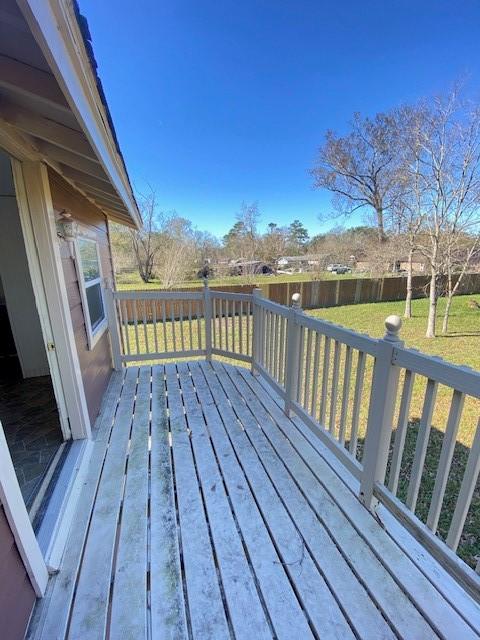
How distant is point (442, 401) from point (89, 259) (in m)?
5.52

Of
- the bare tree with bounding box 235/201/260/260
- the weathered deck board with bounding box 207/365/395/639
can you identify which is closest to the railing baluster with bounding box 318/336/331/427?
the weathered deck board with bounding box 207/365/395/639

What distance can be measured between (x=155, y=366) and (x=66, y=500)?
7.77ft

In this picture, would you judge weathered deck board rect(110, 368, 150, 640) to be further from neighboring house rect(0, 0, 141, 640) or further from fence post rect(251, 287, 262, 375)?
fence post rect(251, 287, 262, 375)

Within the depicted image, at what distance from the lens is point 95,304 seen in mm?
3295

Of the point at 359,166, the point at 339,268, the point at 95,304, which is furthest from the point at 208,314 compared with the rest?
the point at 339,268

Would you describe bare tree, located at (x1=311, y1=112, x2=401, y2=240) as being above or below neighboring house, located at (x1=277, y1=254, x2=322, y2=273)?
above

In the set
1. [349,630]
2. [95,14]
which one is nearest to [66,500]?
[349,630]

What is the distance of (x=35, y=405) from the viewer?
2957mm

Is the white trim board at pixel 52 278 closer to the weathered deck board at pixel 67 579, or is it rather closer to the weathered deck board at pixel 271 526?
the weathered deck board at pixel 67 579

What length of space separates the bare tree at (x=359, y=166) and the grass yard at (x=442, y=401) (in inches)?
184

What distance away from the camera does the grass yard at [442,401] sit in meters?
2.44

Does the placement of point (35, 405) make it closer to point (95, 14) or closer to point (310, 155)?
point (95, 14)

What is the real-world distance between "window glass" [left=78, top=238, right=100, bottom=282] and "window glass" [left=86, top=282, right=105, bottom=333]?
129 mm

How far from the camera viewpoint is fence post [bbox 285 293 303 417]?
2.50 meters
